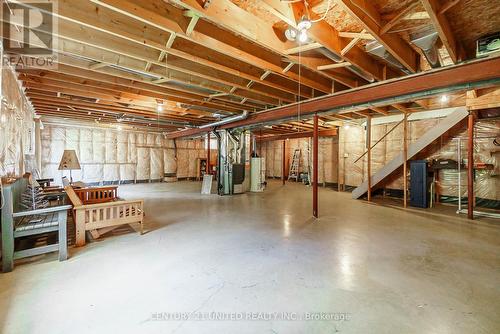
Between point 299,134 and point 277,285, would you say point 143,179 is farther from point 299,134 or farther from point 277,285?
point 277,285

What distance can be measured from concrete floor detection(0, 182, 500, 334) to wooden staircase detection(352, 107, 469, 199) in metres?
2.55

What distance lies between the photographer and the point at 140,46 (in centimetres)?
290

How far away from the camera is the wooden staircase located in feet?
16.7

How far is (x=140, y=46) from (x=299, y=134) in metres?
6.95

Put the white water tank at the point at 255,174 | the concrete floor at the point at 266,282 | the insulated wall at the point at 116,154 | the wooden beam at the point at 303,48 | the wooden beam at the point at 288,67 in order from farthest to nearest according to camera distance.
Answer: the insulated wall at the point at 116,154 → the white water tank at the point at 255,174 → the wooden beam at the point at 288,67 → the wooden beam at the point at 303,48 → the concrete floor at the point at 266,282

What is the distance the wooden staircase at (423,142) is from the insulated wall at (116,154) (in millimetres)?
8574

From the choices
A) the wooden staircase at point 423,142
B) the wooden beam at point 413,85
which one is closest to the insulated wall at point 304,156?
the wooden staircase at point 423,142

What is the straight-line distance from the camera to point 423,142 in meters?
5.56

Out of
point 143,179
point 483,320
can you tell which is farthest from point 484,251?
point 143,179

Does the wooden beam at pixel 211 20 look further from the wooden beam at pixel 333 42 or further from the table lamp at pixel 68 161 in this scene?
the table lamp at pixel 68 161

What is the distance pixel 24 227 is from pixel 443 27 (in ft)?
16.0

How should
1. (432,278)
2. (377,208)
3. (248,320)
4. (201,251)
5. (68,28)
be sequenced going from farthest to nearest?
(377,208)
(201,251)
(68,28)
(432,278)
(248,320)

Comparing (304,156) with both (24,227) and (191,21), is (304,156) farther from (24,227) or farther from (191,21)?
(24,227)

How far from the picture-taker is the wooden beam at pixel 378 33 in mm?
1920
